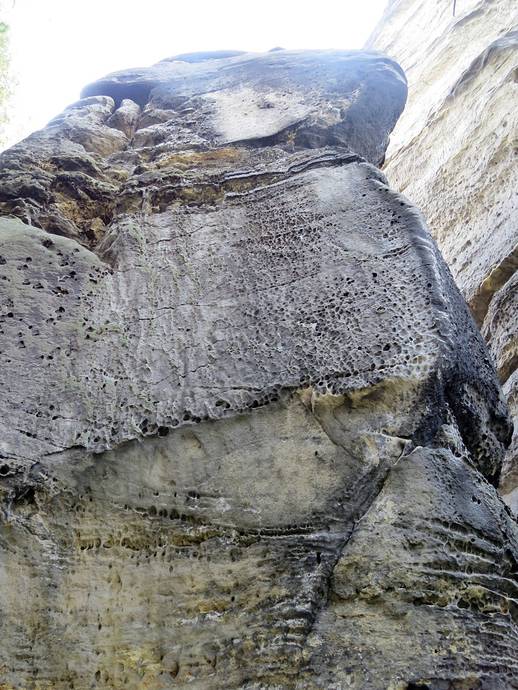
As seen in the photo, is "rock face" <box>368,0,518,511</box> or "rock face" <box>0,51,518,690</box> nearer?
"rock face" <box>0,51,518,690</box>

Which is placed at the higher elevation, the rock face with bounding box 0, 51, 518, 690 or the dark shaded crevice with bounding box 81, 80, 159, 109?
the rock face with bounding box 0, 51, 518, 690

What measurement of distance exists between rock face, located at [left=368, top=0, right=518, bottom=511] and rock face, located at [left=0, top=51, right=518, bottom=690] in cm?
253

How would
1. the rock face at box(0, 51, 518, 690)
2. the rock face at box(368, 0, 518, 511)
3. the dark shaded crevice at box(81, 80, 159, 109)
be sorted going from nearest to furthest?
the rock face at box(0, 51, 518, 690) < the dark shaded crevice at box(81, 80, 159, 109) < the rock face at box(368, 0, 518, 511)

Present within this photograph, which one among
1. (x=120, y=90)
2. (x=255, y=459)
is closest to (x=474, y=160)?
(x=120, y=90)

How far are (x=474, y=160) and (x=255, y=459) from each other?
5579 mm

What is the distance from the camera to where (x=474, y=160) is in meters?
7.51

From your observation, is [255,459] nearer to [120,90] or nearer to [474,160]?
[120,90]

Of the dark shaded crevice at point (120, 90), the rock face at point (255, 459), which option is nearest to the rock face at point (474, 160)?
the rock face at point (255, 459)

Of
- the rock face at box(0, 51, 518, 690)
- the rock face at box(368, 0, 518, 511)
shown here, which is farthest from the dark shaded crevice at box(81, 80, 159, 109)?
the rock face at box(368, 0, 518, 511)

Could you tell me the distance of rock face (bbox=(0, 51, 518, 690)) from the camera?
2477 mm

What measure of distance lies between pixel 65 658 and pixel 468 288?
4.88m

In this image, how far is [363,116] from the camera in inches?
194

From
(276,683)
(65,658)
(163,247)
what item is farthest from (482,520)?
(163,247)

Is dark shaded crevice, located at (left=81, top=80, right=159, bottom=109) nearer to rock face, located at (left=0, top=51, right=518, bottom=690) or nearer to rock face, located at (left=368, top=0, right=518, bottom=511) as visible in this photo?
rock face, located at (left=0, top=51, right=518, bottom=690)
